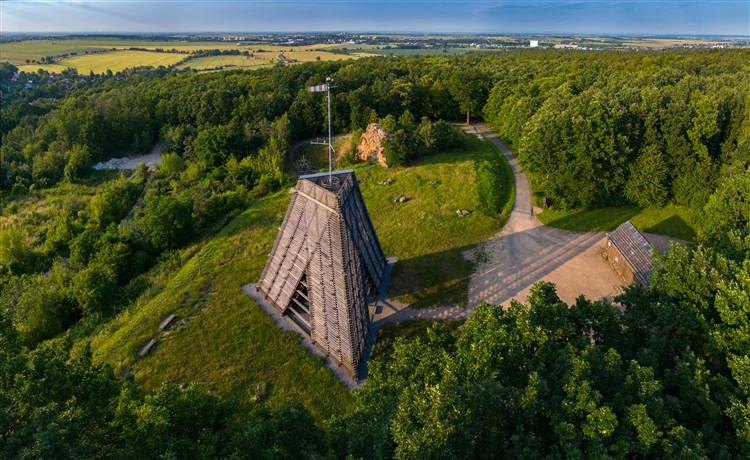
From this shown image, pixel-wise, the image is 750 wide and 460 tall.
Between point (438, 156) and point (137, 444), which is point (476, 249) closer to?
point (438, 156)

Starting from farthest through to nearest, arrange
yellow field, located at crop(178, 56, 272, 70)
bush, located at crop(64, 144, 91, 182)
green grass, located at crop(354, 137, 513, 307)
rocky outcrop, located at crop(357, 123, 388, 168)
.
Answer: yellow field, located at crop(178, 56, 272, 70)
bush, located at crop(64, 144, 91, 182)
rocky outcrop, located at crop(357, 123, 388, 168)
green grass, located at crop(354, 137, 513, 307)

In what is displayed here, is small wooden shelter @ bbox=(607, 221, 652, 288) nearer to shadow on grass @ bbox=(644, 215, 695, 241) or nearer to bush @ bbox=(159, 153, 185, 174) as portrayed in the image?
shadow on grass @ bbox=(644, 215, 695, 241)

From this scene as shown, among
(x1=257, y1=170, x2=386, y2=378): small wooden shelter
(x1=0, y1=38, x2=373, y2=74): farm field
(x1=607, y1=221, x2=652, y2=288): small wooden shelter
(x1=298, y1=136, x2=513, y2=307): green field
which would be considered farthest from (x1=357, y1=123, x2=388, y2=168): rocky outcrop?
(x1=0, y1=38, x2=373, y2=74): farm field

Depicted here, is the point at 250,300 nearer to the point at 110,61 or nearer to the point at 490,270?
the point at 490,270

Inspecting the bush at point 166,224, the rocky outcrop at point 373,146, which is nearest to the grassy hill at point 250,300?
the bush at point 166,224

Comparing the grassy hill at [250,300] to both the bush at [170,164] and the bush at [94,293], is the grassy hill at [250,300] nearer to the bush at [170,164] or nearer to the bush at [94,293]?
the bush at [94,293]

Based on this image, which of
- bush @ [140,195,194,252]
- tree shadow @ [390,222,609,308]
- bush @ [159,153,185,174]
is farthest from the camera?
bush @ [159,153,185,174]

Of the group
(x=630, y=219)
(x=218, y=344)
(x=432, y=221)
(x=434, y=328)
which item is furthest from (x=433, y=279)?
(x=630, y=219)
